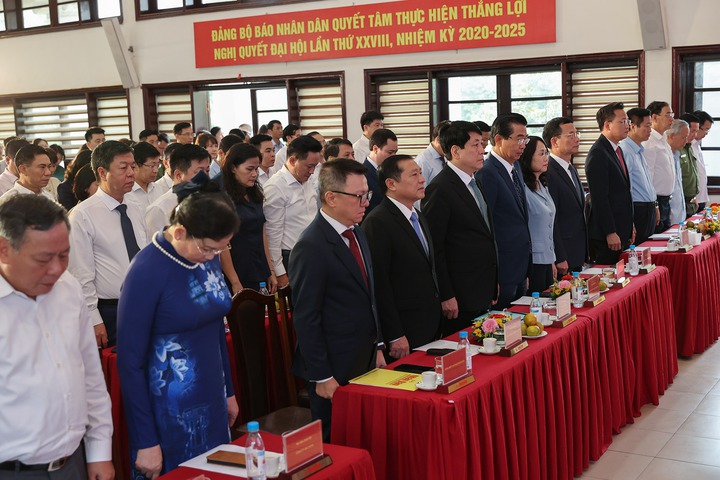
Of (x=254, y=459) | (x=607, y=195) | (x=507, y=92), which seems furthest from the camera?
(x=507, y=92)

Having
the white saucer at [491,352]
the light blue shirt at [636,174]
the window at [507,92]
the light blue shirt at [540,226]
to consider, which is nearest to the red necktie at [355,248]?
the white saucer at [491,352]

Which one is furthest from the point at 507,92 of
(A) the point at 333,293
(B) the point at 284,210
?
(A) the point at 333,293

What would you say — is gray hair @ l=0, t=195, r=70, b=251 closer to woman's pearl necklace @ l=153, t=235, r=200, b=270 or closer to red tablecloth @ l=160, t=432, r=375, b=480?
woman's pearl necklace @ l=153, t=235, r=200, b=270

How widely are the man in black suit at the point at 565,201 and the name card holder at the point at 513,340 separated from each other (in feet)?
6.68

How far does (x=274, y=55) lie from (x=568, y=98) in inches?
161

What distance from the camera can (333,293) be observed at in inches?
128

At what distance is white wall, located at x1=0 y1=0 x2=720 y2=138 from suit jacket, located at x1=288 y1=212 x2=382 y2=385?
20.9 ft

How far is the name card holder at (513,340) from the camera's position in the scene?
3400 mm

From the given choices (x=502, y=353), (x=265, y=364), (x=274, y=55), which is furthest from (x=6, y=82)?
(x=502, y=353)

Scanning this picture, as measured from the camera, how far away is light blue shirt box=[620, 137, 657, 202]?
664 centimetres

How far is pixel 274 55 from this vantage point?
10.9 meters

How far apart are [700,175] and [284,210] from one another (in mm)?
4926

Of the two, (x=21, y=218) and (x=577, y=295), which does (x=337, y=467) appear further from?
(x=577, y=295)

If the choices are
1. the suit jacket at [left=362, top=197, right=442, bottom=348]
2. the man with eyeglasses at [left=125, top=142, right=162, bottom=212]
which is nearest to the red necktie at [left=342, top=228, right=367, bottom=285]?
the suit jacket at [left=362, top=197, right=442, bottom=348]
